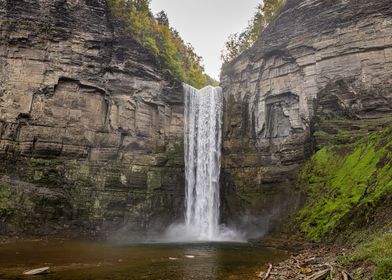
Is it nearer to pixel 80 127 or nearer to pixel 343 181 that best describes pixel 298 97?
pixel 343 181

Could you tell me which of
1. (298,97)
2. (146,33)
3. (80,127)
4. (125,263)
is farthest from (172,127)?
(125,263)

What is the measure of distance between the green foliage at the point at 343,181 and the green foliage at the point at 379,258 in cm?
573

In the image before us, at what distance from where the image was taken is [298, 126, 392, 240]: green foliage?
18388 millimetres

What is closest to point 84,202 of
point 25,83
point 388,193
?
point 25,83

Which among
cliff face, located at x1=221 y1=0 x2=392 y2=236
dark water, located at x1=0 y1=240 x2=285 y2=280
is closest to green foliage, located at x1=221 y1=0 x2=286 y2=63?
cliff face, located at x1=221 y1=0 x2=392 y2=236

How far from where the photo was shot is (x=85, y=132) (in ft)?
98.7

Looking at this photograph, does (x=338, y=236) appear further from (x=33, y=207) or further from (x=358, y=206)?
(x=33, y=207)

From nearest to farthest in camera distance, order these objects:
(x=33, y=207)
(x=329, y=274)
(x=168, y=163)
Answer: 1. (x=329, y=274)
2. (x=33, y=207)
3. (x=168, y=163)

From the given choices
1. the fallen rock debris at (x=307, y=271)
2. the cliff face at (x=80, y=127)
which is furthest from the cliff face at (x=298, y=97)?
the fallen rock debris at (x=307, y=271)

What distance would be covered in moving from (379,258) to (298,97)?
78.3ft

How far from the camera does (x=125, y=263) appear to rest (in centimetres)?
1491

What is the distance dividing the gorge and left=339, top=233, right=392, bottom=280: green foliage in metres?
12.1

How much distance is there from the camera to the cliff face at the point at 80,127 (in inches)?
1073

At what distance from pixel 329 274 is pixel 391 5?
84.9ft
